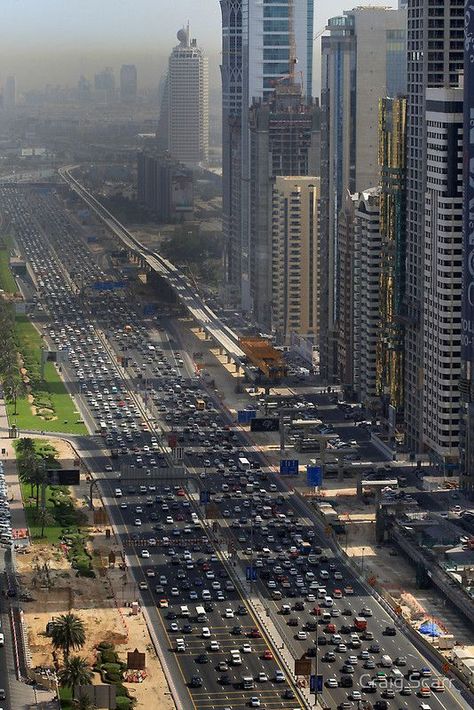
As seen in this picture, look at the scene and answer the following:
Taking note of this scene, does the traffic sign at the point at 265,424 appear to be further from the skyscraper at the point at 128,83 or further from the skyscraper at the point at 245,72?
the skyscraper at the point at 128,83

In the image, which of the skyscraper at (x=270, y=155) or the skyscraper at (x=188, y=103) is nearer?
the skyscraper at (x=270, y=155)

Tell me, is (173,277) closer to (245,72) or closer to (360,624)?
(245,72)

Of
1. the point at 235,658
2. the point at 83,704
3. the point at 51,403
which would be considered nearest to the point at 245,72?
the point at 51,403

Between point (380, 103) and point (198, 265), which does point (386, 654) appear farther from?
point (198, 265)

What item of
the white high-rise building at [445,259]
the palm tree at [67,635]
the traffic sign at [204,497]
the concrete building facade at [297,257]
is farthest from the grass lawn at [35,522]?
the concrete building facade at [297,257]

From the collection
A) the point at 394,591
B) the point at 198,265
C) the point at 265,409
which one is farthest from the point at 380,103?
the point at 198,265

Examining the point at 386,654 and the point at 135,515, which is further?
the point at 135,515

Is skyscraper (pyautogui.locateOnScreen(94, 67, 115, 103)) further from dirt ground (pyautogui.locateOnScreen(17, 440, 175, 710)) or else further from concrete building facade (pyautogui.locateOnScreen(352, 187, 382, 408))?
dirt ground (pyautogui.locateOnScreen(17, 440, 175, 710))
